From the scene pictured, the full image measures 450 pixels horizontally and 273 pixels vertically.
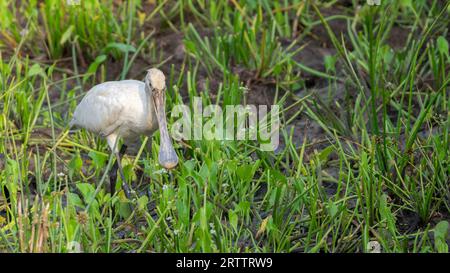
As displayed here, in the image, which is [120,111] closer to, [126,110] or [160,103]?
[126,110]

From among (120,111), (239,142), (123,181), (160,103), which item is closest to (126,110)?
(120,111)

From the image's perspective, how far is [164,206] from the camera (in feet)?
14.2

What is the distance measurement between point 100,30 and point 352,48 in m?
1.53

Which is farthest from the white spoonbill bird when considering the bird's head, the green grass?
the green grass

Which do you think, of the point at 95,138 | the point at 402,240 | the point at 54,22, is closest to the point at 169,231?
the point at 402,240

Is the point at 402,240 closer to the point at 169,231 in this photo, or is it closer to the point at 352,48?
the point at 169,231

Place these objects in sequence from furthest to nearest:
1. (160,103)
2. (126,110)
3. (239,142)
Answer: (239,142), (126,110), (160,103)

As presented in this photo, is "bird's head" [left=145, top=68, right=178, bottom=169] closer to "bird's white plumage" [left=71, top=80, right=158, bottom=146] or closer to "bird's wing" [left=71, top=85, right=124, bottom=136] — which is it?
"bird's white plumage" [left=71, top=80, right=158, bottom=146]

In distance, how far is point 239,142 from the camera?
201 inches

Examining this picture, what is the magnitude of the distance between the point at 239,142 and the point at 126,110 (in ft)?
1.85

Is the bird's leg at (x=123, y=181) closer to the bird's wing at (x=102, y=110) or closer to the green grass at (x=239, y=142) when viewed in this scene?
the green grass at (x=239, y=142)

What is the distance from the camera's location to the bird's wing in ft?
16.3

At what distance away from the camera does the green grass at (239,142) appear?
4.32m
